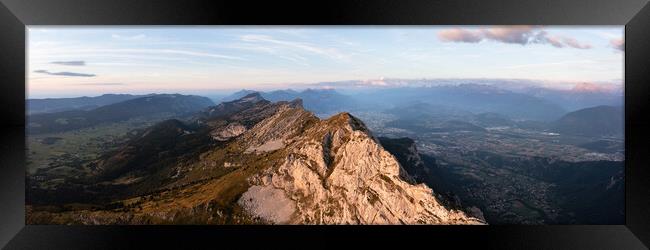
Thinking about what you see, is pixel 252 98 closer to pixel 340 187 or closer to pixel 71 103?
pixel 340 187

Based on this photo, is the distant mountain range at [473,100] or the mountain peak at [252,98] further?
the distant mountain range at [473,100]

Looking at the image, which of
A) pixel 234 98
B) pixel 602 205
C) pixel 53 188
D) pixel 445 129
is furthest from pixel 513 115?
pixel 53 188

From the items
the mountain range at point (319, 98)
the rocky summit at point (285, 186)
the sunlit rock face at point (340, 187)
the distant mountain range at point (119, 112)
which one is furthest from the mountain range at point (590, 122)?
the distant mountain range at point (119, 112)

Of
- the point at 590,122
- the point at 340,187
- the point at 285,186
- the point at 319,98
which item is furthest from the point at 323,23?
the point at 590,122

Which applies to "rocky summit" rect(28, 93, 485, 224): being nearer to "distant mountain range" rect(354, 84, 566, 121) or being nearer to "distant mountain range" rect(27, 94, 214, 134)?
"distant mountain range" rect(27, 94, 214, 134)

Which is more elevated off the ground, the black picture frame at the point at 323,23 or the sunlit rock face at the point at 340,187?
the black picture frame at the point at 323,23

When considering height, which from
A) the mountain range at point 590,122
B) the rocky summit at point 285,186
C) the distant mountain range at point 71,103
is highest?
the distant mountain range at point 71,103

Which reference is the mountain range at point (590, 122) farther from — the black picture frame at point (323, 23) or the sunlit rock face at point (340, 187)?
the black picture frame at point (323, 23)
